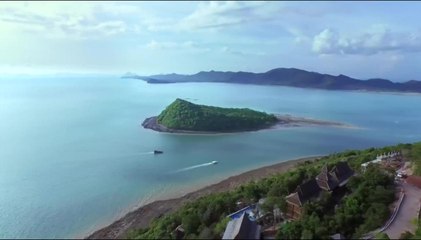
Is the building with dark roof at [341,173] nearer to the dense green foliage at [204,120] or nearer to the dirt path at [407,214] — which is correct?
the dirt path at [407,214]

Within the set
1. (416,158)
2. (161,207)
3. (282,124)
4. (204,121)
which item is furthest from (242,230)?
(282,124)

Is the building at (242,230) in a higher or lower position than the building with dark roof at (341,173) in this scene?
lower

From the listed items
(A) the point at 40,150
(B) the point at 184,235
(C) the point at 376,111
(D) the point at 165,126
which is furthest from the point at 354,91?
(B) the point at 184,235


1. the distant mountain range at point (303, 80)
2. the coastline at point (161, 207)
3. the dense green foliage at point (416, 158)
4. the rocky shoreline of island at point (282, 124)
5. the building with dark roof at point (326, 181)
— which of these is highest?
the distant mountain range at point (303, 80)

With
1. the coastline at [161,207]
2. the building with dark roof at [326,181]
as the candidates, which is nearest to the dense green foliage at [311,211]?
the building with dark roof at [326,181]

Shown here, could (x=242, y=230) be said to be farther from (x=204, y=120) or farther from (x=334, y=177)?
(x=204, y=120)

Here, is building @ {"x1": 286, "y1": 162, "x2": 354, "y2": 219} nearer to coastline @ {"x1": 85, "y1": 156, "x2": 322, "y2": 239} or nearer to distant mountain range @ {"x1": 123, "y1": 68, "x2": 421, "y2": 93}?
A: coastline @ {"x1": 85, "y1": 156, "x2": 322, "y2": 239}

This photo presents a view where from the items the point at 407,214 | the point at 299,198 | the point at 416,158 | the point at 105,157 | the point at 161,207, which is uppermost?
the point at 416,158

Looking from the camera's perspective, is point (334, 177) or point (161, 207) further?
point (161, 207)

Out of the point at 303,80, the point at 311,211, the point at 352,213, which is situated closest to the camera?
the point at 352,213
